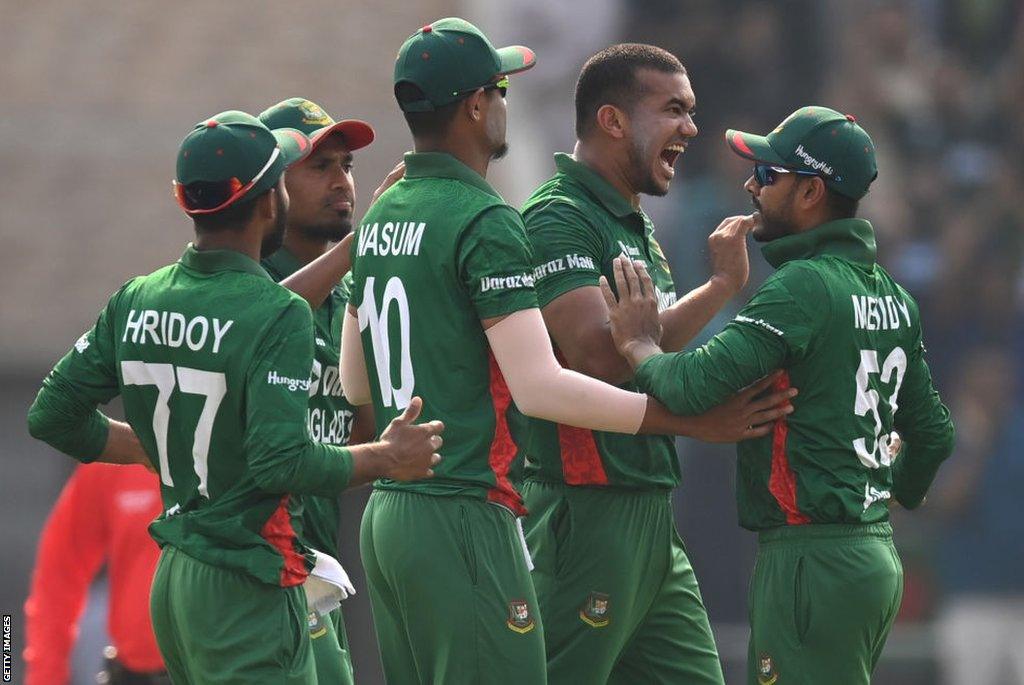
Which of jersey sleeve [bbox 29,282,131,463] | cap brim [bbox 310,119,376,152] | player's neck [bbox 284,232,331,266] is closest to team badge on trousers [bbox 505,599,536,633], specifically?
jersey sleeve [bbox 29,282,131,463]

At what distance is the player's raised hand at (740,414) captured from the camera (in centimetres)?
550

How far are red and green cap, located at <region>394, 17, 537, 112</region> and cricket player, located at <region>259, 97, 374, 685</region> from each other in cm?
94

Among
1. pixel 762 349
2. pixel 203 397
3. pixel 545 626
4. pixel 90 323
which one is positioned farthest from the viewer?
pixel 90 323

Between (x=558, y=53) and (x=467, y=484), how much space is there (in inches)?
370

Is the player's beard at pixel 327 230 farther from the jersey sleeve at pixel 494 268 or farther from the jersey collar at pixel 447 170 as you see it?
the jersey sleeve at pixel 494 268

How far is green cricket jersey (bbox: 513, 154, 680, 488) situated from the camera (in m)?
5.74

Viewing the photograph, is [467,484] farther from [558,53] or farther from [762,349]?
[558,53]

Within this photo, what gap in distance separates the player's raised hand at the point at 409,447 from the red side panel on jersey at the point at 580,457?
3.16 ft

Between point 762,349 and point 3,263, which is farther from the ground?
point 3,263

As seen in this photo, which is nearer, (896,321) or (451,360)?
(451,360)

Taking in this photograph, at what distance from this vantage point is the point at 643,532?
588cm

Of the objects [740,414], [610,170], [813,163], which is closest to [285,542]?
[740,414]

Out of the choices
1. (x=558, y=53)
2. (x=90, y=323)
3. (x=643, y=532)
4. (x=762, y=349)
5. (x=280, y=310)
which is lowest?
(x=643, y=532)

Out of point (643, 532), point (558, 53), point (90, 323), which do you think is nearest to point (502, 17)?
point (558, 53)
